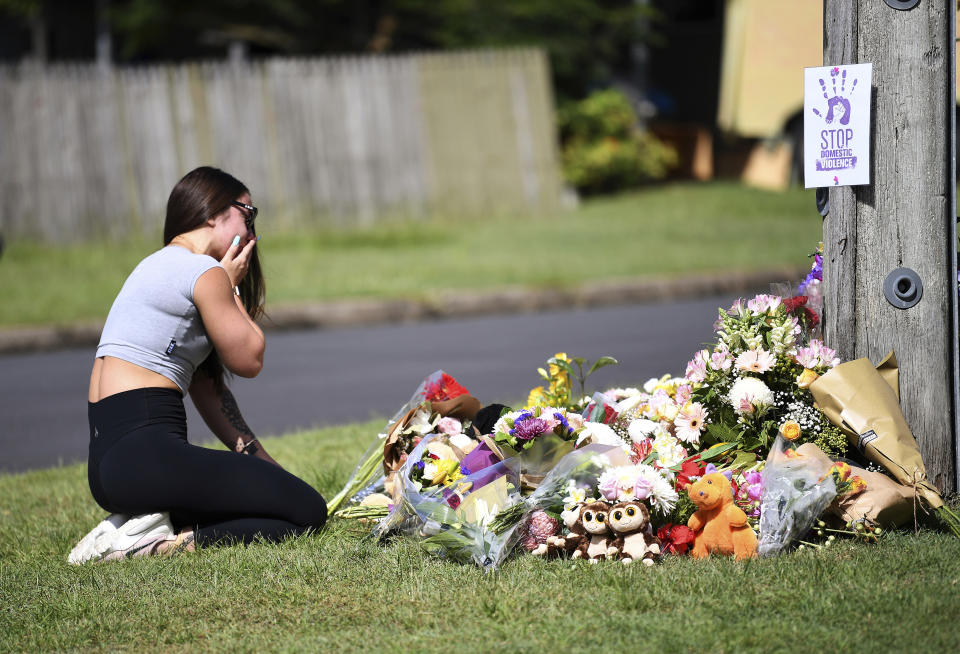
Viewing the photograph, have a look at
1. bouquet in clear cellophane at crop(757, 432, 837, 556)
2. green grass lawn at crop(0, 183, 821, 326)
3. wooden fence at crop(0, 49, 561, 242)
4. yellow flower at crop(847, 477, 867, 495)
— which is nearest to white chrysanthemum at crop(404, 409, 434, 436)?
bouquet in clear cellophane at crop(757, 432, 837, 556)

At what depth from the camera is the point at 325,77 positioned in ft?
46.6

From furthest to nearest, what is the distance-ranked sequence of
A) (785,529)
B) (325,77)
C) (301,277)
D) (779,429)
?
(325,77) < (301,277) < (779,429) < (785,529)

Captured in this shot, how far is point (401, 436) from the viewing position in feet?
13.4

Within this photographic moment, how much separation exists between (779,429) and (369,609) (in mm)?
1469

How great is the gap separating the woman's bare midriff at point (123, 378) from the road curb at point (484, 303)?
18.1 ft

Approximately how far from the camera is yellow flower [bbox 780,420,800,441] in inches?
139

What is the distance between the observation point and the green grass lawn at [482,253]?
10.5 metres

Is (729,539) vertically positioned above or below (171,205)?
below

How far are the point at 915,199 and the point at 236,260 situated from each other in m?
2.33

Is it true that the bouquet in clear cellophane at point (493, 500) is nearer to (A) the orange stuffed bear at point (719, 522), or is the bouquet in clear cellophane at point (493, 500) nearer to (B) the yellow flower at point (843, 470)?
(A) the orange stuffed bear at point (719, 522)

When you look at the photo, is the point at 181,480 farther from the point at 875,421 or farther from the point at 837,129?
the point at 837,129

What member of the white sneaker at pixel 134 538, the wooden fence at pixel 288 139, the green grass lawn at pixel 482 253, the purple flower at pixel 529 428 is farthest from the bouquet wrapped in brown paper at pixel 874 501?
the wooden fence at pixel 288 139

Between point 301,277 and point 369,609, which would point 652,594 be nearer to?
point 369,609

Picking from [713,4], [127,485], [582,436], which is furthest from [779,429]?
[713,4]
